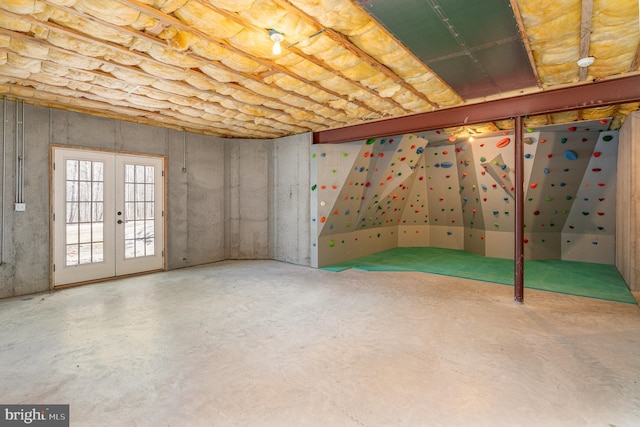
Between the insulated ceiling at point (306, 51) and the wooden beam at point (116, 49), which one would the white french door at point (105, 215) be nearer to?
the insulated ceiling at point (306, 51)

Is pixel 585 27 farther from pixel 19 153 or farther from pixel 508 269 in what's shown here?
pixel 19 153

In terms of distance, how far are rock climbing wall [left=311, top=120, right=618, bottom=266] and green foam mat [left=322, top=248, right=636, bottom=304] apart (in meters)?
0.47

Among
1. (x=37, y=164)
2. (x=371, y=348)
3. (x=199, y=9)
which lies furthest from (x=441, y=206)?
(x=37, y=164)

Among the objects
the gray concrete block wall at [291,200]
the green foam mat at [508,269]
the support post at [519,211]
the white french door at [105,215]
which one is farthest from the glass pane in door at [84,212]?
the support post at [519,211]

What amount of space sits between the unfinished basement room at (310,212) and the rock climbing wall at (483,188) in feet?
0.16

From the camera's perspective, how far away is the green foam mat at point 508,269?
4875 millimetres

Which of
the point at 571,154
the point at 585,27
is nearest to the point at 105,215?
the point at 585,27

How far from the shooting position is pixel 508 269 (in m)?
6.32

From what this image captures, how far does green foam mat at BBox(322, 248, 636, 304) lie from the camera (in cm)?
488

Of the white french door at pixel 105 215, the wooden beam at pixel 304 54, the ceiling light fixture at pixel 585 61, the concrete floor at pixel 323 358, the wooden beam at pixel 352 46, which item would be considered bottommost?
the concrete floor at pixel 323 358

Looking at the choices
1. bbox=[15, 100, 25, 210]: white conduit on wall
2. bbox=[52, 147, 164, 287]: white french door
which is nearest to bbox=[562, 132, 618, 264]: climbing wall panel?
bbox=[52, 147, 164, 287]: white french door

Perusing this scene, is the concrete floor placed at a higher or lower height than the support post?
lower

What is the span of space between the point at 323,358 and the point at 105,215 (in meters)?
4.68

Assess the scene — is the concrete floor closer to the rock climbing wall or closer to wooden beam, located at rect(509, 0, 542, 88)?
the rock climbing wall
